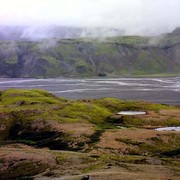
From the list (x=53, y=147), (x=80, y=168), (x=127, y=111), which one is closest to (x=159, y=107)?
(x=127, y=111)

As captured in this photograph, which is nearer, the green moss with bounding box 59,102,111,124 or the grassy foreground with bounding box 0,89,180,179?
the grassy foreground with bounding box 0,89,180,179

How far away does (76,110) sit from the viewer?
105m

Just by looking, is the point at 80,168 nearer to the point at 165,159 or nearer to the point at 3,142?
the point at 165,159

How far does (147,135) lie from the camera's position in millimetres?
76188

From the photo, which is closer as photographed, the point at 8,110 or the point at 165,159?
the point at 165,159

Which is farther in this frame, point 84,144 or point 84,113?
point 84,113

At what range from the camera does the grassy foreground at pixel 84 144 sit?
53219 mm

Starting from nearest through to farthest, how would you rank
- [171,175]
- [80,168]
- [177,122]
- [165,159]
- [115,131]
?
[171,175] < [80,168] < [165,159] < [115,131] < [177,122]

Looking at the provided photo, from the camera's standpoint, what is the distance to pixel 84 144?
72.8 metres

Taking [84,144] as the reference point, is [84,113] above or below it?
above

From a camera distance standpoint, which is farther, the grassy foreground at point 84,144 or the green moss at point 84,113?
the green moss at point 84,113

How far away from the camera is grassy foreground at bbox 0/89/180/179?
5322 cm

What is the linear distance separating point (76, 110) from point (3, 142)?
27928mm

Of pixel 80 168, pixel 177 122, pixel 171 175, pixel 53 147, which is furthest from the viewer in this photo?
pixel 177 122
